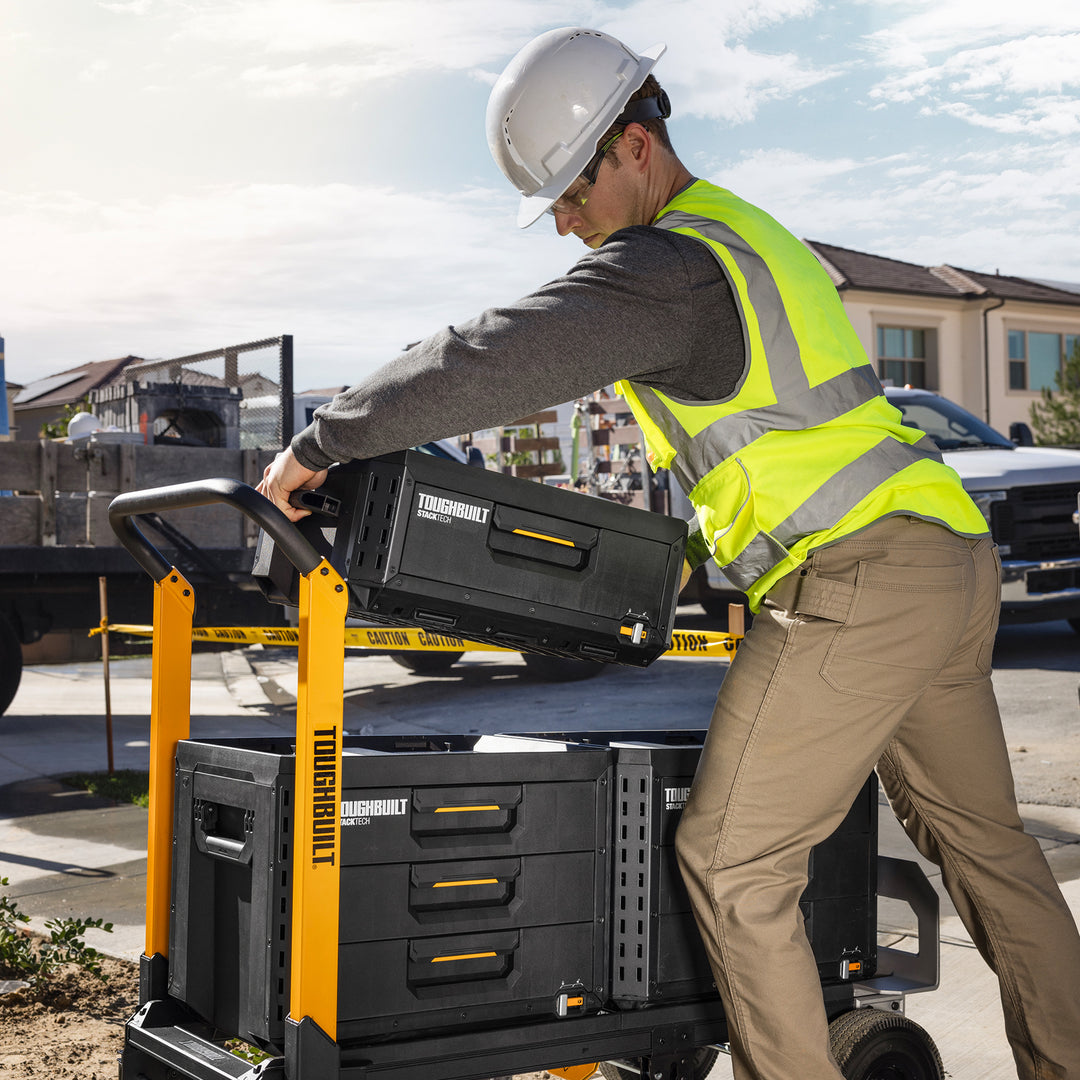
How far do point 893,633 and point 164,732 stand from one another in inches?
55.7

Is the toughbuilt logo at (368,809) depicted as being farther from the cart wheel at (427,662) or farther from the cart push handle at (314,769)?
the cart wheel at (427,662)

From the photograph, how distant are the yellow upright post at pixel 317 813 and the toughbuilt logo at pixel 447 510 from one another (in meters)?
0.26

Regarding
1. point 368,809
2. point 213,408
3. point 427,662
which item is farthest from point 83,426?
point 368,809

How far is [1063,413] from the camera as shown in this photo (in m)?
28.5

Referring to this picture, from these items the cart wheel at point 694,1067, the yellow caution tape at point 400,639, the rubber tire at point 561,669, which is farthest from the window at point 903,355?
the cart wheel at point 694,1067

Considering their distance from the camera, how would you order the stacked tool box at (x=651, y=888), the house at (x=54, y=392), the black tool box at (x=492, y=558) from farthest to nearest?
1. the house at (x=54, y=392)
2. the stacked tool box at (x=651, y=888)
3. the black tool box at (x=492, y=558)

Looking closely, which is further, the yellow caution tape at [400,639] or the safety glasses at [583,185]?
the yellow caution tape at [400,639]

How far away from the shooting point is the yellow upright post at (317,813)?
2066mm

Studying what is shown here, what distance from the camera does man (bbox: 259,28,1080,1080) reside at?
2.08 m

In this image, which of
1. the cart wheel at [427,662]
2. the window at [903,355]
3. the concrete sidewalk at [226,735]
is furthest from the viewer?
the window at [903,355]

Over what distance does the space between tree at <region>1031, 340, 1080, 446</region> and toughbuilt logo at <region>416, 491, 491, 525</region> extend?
2847cm

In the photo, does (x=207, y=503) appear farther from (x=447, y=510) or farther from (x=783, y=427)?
(x=783, y=427)

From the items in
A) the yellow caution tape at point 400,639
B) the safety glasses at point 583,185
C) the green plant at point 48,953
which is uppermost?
the safety glasses at point 583,185

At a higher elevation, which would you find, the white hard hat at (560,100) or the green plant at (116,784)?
the white hard hat at (560,100)
